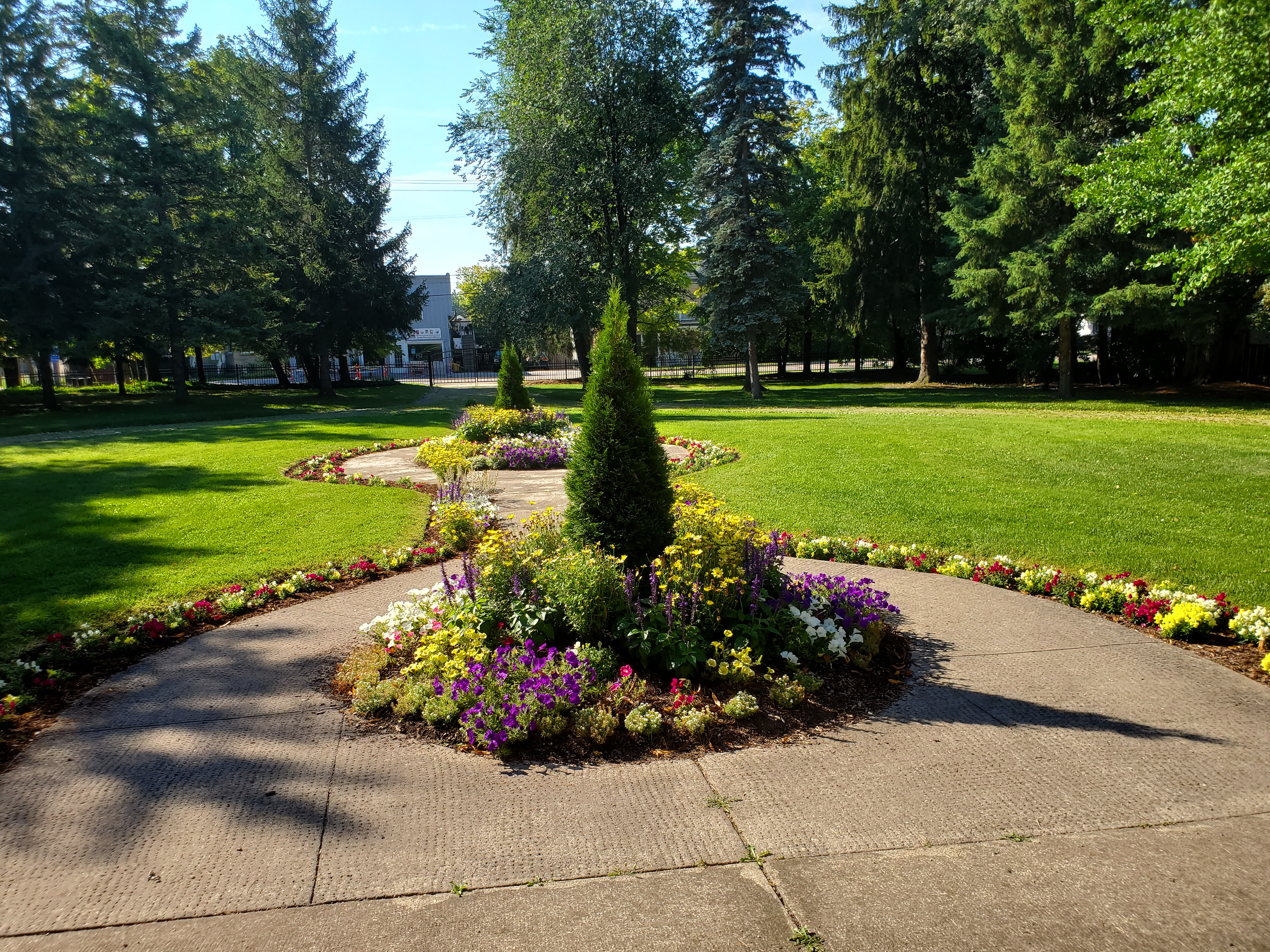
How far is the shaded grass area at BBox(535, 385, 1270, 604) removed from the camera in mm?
6629

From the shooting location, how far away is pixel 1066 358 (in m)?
22.5

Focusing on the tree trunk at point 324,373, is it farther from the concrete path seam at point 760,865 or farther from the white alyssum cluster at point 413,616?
the concrete path seam at point 760,865

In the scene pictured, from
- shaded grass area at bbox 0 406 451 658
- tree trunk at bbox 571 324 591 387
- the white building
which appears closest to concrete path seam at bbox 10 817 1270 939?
shaded grass area at bbox 0 406 451 658

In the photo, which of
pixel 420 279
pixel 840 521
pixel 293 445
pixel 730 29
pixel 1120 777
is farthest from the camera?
pixel 420 279

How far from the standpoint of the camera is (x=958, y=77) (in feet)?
88.2

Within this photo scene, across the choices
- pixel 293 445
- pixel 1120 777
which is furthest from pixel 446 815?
pixel 293 445

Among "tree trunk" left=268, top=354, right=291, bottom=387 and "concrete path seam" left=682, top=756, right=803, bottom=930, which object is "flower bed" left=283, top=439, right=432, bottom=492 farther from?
"tree trunk" left=268, top=354, right=291, bottom=387

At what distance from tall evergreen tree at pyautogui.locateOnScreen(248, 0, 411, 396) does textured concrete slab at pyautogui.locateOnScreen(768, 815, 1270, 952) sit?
27135mm

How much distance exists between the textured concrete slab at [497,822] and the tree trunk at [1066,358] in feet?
77.3

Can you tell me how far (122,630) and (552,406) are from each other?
64.0 feet

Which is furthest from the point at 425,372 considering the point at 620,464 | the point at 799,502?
the point at 620,464

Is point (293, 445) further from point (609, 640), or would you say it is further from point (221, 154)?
point (221, 154)

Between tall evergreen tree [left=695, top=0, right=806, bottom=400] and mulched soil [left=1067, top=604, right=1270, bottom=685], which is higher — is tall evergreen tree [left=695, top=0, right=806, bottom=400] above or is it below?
above

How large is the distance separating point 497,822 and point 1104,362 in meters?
31.1
